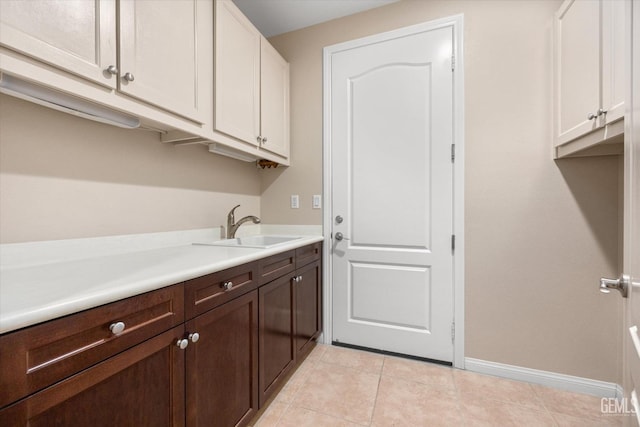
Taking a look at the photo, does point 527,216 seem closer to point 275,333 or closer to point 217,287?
point 275,333

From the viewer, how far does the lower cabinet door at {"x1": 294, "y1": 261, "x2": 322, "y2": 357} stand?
1754 millimetres

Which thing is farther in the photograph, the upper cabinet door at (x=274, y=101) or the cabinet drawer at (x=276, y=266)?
the upper cabinet door at (x=274, y=101)

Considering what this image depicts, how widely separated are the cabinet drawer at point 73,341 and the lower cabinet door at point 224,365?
0.17 meters

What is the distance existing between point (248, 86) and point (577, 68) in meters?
1.83

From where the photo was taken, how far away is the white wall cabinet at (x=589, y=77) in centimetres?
112

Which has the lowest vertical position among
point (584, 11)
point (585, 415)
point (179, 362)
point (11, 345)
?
point (585, 415)

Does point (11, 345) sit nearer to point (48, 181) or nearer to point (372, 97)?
point (48, 181)

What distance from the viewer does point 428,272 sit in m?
1.91

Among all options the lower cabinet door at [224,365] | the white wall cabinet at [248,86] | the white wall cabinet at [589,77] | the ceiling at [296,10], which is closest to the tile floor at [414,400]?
the lower cabinet door at [224,365]

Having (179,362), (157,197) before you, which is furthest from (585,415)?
(157,197)

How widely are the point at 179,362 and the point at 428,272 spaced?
5.29 feet

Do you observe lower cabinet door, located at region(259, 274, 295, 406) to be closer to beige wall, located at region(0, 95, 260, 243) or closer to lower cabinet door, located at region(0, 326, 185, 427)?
lower cabinet door, located at region(0, 326, 185, 427)

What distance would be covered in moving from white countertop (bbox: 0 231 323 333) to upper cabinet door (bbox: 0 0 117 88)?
649 mm

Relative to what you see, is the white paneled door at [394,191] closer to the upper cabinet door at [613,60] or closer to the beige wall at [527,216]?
the beige wall at [527,216]
